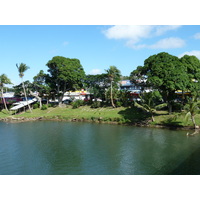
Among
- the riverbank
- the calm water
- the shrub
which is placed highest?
the shrub

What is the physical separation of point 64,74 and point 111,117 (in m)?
22.4

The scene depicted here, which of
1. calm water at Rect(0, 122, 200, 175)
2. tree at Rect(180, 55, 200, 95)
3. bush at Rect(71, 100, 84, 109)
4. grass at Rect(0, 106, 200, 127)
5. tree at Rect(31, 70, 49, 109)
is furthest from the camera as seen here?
tree at Rect(31, 70, 49, 109)

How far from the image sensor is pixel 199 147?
25172 millimetres

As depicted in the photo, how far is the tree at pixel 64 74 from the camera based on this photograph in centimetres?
5900

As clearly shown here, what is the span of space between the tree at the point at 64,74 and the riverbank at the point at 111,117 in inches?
309

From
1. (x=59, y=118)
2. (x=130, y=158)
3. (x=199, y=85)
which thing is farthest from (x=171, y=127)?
(x=59, y=118)

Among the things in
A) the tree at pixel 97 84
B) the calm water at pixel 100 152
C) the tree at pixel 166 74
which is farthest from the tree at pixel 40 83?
the tree at pixel 166 74

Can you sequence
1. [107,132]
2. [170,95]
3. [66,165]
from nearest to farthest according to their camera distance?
1. [66,165]
2. [107,132]
3. [170,95]

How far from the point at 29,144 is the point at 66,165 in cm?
1026

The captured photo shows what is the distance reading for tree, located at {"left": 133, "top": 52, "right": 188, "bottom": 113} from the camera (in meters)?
38.0

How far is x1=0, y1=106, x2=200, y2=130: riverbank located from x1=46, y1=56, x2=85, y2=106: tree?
25.7ft

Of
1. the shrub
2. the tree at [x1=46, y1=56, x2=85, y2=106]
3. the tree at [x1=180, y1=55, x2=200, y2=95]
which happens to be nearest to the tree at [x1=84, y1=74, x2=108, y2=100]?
the tree at [x1=46, y1=56, x2=85, y2=106]

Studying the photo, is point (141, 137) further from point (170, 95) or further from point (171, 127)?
point (170, 95)

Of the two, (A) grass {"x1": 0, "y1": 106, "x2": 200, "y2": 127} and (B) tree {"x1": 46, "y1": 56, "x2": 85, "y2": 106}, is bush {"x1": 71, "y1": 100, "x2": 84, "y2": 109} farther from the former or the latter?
(B) tree {"x1": 46, "y1": 56, "x2": 85, "y2": 106}
